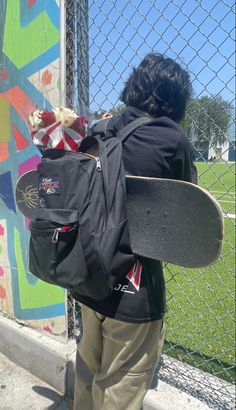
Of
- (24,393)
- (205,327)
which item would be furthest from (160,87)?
(205,327)

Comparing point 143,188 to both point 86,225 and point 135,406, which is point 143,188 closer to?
point 86,225

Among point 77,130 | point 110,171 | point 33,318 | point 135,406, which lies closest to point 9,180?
point 33,318

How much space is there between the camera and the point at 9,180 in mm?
2701

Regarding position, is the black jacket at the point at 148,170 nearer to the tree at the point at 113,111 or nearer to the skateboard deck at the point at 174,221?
the skateboard deck at the point at 174,221

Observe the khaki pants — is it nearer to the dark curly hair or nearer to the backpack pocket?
the backpack pocket

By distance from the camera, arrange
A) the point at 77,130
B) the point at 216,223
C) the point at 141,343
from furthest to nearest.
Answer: the point at 77,130
the point at 141,343
the point at 216,223

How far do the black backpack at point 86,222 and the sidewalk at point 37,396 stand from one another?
0.96 meters

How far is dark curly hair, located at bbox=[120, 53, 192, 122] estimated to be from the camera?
152 cm

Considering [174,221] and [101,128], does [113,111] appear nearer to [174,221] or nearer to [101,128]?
[101,128]

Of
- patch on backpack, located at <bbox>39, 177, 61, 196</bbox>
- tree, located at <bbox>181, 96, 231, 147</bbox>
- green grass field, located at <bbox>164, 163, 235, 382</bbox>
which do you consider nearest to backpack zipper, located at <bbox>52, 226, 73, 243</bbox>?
patch on backpack, located at <bbox>39, 177, 61, 196</bbox>

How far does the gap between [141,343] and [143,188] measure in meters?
0.64

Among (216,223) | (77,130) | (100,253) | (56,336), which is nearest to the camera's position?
(216,223)

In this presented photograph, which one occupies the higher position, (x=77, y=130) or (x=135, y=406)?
(x=77, y=130)

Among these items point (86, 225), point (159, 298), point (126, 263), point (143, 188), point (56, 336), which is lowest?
point (56, 336)
